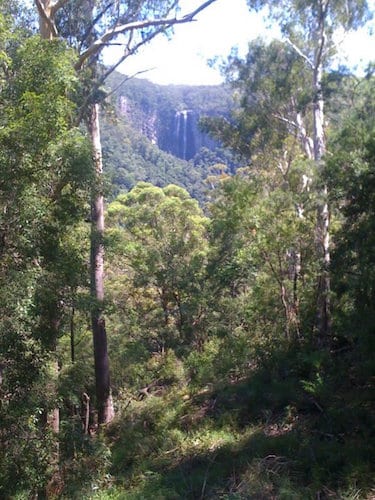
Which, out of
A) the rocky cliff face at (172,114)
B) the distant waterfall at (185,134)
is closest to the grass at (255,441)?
the rocky cliff face at (172,114)

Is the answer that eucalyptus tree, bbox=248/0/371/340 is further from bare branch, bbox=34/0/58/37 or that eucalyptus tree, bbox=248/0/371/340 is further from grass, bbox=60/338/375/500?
bare branch, bbox=34/0/58/37

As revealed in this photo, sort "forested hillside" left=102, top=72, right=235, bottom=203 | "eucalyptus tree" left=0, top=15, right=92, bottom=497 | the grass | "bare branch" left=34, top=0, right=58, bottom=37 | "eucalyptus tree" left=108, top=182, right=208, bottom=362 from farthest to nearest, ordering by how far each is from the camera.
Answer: "forested hillside" left=102, top=72, right=235, bottom=203, "eucalyptus tree" left=108, top=182, right=208, bottom=362, "bare branch" left=34, top=0, right=58, bottom=37, the grass, "eucalyptus tree" left=0, top=15, right=92, bottom=497

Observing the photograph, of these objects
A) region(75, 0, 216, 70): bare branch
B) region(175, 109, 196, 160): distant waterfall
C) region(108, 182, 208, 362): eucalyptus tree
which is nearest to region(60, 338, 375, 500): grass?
region(108, 182, 208, 362): eucalyptus tree

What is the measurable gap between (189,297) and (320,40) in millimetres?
7785

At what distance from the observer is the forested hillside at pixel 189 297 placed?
6004 mm

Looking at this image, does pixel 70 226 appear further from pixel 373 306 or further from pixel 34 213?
pixel 373 306

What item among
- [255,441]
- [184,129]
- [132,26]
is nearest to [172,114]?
[184,129]

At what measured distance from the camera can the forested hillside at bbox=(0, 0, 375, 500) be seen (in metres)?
6.00

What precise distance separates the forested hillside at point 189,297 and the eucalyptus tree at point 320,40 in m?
0.05

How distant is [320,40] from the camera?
11.4 metres

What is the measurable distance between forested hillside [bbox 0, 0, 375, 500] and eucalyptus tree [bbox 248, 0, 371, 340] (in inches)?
2.1

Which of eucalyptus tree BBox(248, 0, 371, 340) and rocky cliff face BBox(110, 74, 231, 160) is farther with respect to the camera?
rocky cliff face BBox(110, 74, 231, 160)

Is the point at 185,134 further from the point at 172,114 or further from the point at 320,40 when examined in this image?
the point at 320,40

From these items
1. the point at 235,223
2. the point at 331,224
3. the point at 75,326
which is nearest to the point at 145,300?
the point at 75,326
